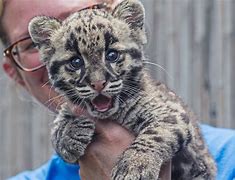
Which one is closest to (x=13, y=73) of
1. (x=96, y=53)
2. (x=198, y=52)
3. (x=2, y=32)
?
(x=2, y=32)

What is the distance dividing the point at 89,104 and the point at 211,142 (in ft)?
3.63

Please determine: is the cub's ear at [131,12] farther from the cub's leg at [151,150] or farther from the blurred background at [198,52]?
the blurred background at [198,52]

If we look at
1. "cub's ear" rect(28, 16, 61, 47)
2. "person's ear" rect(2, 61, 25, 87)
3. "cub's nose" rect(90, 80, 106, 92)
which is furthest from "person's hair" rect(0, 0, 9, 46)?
"cub's nose" rect(90, 80, 106, 92)

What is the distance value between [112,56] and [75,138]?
0.49 metres

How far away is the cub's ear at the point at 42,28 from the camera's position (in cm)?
417

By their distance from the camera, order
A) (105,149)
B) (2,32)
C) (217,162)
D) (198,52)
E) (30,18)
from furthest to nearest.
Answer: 1. (198,52)
2. (2,32)
3. (30,18)
4. (217,162)
5. (105,149)

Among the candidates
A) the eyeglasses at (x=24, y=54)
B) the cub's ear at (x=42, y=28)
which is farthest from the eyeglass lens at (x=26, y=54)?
the cub's ear at (x=42, y=28)

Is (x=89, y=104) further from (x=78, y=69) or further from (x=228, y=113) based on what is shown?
(x=228, y=113)

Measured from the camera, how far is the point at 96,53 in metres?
3.84

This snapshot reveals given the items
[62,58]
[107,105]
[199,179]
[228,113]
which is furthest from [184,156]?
[228,113]

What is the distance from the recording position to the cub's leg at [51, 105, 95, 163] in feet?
13.5

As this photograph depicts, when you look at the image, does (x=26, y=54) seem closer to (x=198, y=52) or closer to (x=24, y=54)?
(x=24, y=54)

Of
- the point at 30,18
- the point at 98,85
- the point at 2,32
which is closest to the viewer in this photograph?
the point at 98,85

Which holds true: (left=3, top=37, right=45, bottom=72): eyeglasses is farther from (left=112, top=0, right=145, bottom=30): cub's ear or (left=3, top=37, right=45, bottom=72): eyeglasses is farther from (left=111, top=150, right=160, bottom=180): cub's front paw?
(left=111, top=150, right=160, bottom=180): cub's front paw
